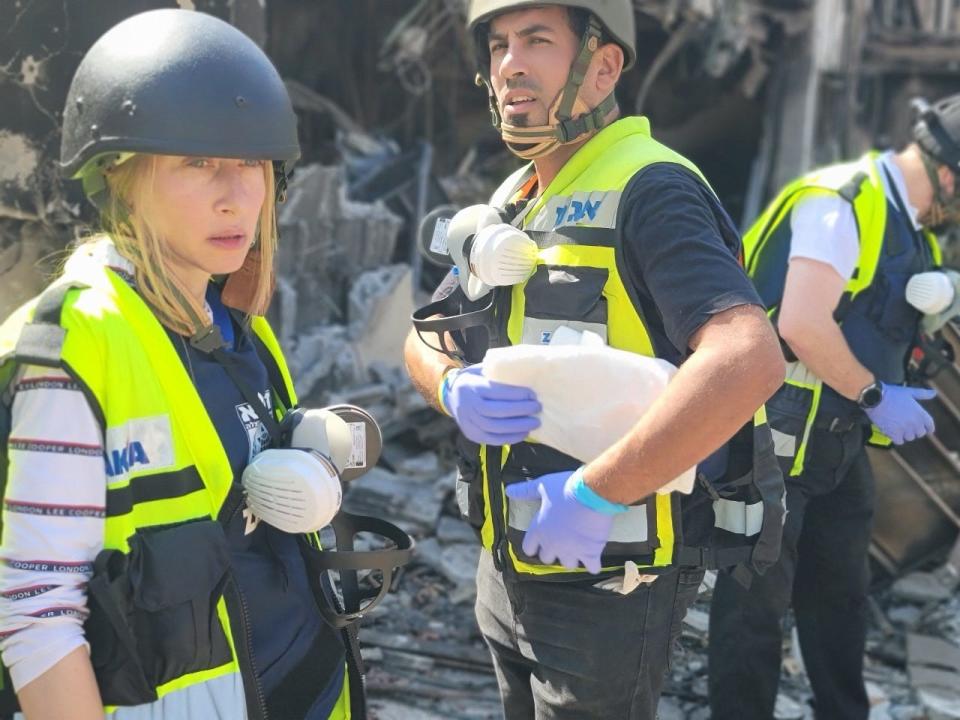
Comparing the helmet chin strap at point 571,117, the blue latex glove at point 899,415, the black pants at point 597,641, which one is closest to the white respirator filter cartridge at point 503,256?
the helmet chin strap at point 571,117

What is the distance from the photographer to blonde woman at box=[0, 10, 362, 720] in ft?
4.91

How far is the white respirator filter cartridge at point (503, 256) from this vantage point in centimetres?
207

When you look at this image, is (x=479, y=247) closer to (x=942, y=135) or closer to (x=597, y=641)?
(x=597, y=641)

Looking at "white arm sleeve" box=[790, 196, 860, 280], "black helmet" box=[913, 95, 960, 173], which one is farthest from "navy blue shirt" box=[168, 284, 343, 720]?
"black helmet" box=[913, 95, 960, 173]

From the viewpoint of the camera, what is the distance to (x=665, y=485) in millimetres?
1855

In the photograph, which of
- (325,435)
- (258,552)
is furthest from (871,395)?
(258,552)

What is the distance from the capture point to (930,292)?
11.0 ft

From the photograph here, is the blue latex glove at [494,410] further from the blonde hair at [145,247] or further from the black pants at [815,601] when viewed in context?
the black pants at [815,601]

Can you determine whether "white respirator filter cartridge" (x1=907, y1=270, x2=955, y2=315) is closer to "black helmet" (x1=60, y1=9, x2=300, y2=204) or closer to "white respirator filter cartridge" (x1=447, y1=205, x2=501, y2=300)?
"white respirator filter cartridge" (x1=447, y1=205, x2=501, y2=300)

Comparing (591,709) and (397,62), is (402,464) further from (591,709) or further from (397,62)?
(397,62)

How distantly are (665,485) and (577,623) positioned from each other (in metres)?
0.44

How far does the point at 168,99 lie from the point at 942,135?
289 cm

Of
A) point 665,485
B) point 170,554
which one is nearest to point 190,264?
point 170,554

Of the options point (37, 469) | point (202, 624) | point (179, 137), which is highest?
point (179, 137)
